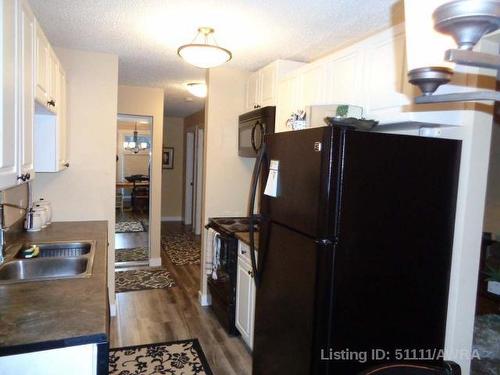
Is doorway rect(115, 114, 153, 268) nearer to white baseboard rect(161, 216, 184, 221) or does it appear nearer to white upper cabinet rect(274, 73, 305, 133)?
white upper cabinet rect(274, 73, 305, 133)

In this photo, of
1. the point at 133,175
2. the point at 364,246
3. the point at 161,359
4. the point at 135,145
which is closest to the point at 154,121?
the point at 135,145

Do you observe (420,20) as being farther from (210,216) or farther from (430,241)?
(210,216)

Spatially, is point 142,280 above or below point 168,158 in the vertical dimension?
below

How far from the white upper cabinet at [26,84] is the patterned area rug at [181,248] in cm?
352

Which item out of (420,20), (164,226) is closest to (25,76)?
(420,20)

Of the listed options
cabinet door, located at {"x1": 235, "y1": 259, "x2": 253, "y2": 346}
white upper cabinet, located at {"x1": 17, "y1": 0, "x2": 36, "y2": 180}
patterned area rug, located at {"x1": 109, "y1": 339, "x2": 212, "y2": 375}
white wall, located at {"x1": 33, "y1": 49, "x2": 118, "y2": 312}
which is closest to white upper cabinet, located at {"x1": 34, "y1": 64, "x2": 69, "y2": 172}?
white wall, located at {"x1": 33, "y1": 49, "x2": 118, "y2": 312}

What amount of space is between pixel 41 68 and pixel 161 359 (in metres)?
2.11

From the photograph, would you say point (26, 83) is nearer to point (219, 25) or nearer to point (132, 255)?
point (219, 25)

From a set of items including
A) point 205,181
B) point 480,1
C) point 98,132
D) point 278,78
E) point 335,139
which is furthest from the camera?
point 205,181

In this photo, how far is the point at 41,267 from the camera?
6.89 ft

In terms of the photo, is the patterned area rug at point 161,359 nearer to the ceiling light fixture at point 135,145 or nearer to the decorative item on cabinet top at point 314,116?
the decorative item on cabinet top at point 314,116

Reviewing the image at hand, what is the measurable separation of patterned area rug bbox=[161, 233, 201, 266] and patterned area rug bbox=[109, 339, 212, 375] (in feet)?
7.11

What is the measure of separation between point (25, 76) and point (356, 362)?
196 cm

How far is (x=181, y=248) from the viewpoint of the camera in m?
5.69
